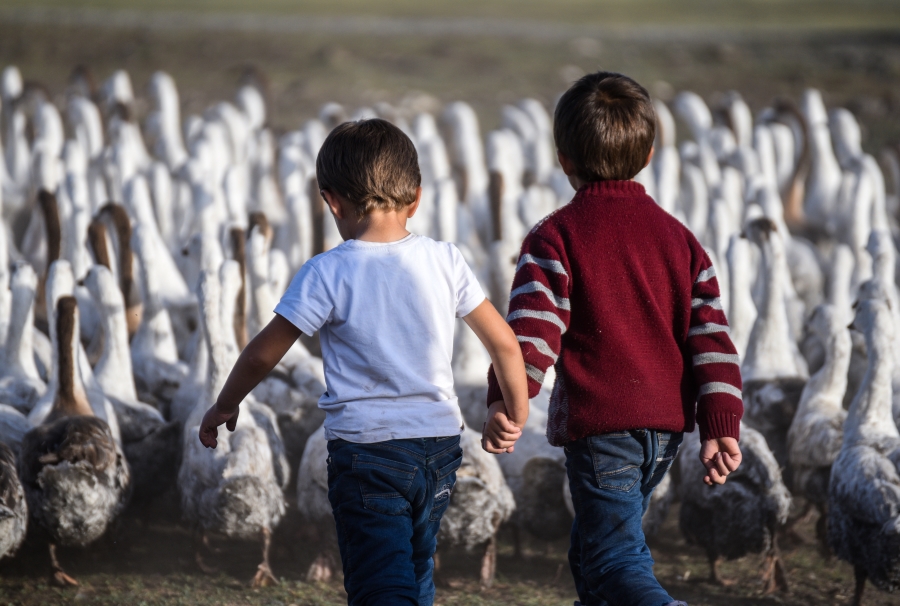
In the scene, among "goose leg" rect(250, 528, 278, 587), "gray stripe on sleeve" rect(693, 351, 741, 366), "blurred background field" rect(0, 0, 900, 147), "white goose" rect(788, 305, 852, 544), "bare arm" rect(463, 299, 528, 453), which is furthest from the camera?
"blurred background field" rect(0, 0, 900, 147)

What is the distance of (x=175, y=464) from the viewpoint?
16.0 ft

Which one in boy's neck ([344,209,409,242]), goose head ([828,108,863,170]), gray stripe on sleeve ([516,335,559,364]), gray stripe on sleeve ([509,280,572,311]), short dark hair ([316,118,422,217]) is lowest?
gray stripe on sleeve ([516,335,559,364])

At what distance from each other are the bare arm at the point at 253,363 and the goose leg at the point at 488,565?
200 centimetres

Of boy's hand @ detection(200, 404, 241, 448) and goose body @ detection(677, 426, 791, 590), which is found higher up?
boy's hand @ detection(200, 404, 241, 448)

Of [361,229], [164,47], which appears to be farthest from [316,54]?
[361,229]

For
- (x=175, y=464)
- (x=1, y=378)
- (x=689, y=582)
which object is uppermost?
(x=1, y=378)

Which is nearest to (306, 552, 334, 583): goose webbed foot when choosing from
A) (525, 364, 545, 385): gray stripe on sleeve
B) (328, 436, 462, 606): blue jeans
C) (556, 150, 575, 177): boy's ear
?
(328, 436, 462, 606): blue jeans

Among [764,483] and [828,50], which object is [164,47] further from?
[764,483]

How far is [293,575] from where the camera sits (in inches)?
173

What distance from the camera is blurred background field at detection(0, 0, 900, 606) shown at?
14.1 ft

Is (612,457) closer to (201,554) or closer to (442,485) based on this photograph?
(442,485)

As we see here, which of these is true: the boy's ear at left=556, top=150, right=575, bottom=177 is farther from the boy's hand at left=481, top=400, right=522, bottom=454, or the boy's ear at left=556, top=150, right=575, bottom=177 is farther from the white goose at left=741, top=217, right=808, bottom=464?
the white goose at left=741, top=217, right=808, bottom=464

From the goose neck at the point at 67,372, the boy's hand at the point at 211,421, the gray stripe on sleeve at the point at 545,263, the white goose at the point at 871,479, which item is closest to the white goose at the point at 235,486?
the goose neck at the point at 67,372

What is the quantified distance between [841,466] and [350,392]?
8.95 feet
